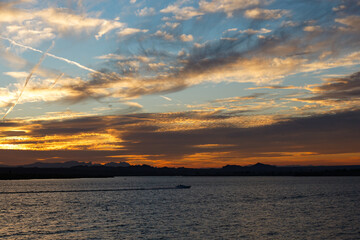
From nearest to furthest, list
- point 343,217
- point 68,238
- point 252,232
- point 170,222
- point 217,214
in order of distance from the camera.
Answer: point 68,238
point 252,232
point 170,222
point 343,217
point 217,214

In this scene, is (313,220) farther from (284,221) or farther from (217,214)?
(217,214)

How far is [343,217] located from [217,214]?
2687cm

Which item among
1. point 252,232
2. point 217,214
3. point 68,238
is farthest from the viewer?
point 217,214

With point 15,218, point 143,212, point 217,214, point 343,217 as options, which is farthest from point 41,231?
point 343,217

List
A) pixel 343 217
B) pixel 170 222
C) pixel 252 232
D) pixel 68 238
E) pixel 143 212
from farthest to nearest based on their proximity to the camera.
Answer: pixel 143 212 < pixel 343 217 < pixel 170 222 < pixel 252 232 < pixel 68 238

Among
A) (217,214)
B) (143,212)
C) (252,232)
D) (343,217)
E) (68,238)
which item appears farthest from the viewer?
(143,212)

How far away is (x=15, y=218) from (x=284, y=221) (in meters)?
57.5

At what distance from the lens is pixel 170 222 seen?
72500 mm

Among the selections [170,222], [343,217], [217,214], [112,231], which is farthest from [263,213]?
[112,231]

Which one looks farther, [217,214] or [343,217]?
[217,214]

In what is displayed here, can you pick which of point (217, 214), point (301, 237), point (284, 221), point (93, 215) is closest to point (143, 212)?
point (93, 215)

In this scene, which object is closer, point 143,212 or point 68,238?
point 68,238

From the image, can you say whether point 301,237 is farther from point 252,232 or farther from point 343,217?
point 343,217

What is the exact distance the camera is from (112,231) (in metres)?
62.5
